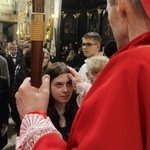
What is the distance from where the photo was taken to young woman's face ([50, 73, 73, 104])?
8.25 feet

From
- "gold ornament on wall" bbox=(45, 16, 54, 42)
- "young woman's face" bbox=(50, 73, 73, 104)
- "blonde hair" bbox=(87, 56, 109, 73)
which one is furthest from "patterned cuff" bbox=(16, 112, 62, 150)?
"gold ornament on wall" bbox=(45, 16, 54, 42)

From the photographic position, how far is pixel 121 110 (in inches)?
33.1

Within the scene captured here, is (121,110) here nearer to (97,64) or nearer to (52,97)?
(52,97)

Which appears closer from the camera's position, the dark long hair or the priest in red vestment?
the priest in red vestment

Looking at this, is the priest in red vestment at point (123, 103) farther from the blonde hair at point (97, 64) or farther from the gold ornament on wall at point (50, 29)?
the gold ornament on wall at point (50, 29)

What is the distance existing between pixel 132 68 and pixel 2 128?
280cm

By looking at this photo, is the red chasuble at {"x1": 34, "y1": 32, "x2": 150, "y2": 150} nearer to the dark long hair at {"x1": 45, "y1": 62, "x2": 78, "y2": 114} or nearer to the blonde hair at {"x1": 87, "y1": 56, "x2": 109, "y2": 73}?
the dark long hair at {"x1": 45, "y1": 62, "x2": 78, "y2": 114}

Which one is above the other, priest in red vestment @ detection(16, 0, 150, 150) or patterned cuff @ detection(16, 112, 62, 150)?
priest in red vestment @ detection(16, 0, 150, 150)

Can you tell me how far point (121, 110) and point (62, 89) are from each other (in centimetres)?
169

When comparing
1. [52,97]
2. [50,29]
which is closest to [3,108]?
[52,97]

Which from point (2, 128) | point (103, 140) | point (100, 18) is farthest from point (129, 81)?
point (100, 18)

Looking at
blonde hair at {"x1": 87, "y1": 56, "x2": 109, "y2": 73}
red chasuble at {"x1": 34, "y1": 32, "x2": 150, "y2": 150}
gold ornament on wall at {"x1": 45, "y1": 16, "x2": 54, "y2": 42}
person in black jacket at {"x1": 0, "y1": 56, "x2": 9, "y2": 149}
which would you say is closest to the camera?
red chasuble at {"x1": 34, "y1": 32, "x2": 150, "y2": 150}

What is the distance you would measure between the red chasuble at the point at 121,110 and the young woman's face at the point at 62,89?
161 cm

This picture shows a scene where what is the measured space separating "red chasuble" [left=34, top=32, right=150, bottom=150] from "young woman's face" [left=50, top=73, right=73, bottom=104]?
1612 mm
